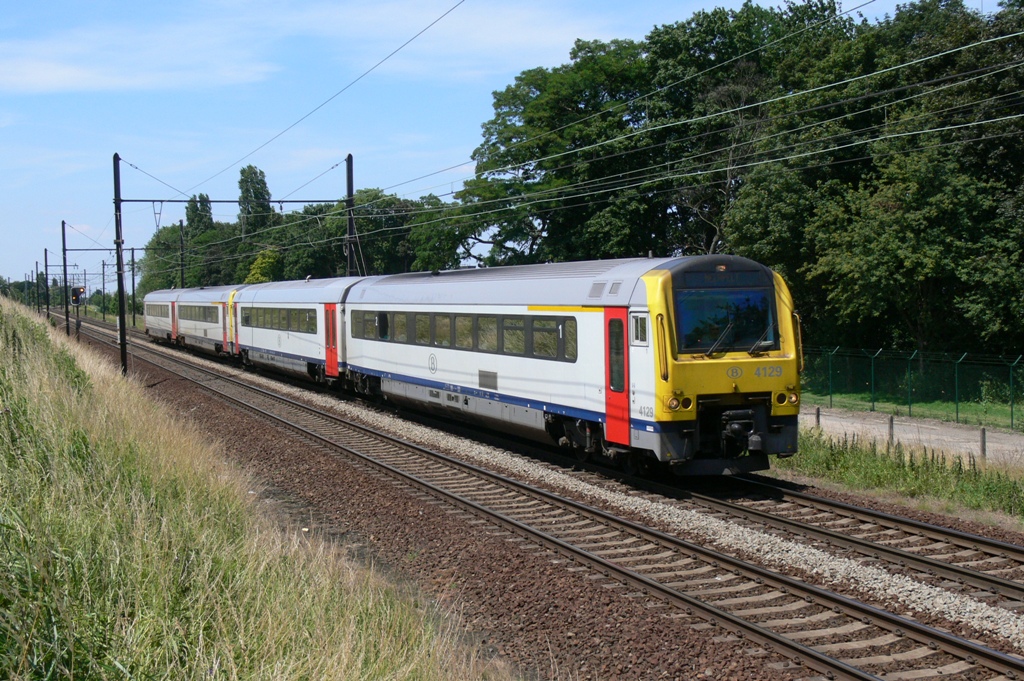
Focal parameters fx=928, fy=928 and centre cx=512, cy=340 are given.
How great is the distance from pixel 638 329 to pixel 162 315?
42814mm

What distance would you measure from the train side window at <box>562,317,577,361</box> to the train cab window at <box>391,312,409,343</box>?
21.8 ft

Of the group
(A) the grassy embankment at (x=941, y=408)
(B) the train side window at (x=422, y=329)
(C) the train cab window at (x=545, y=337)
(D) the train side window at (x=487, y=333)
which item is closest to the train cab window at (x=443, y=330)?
(B) the train side window at (x=422, y=329)

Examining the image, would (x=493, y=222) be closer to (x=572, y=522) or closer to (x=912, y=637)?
(x=572, y=522)

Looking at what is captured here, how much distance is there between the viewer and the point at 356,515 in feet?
38.4

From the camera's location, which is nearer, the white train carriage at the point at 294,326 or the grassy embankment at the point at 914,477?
the grassy embankment at the point at 914,477

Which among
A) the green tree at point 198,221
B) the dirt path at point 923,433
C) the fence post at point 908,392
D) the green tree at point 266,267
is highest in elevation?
the green tree at point 198,221

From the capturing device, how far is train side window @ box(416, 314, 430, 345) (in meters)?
18.7

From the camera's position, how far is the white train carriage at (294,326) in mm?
24422

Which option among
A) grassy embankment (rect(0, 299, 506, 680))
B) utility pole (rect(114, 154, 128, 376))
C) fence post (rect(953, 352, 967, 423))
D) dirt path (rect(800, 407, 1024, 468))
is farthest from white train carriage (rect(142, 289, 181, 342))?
grassy embankment (rect(0, 299, 506, 680))

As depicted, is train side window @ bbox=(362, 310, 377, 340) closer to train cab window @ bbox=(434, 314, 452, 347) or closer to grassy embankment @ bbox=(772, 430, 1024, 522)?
train cab window @ bbox=(434, 314, 452, 347)

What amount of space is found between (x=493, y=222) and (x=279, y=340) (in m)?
16.8

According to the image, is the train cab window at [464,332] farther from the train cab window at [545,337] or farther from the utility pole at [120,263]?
the utility pole at [120,263]

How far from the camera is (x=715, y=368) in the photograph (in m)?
12.0

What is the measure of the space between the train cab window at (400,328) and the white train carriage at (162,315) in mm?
28915
